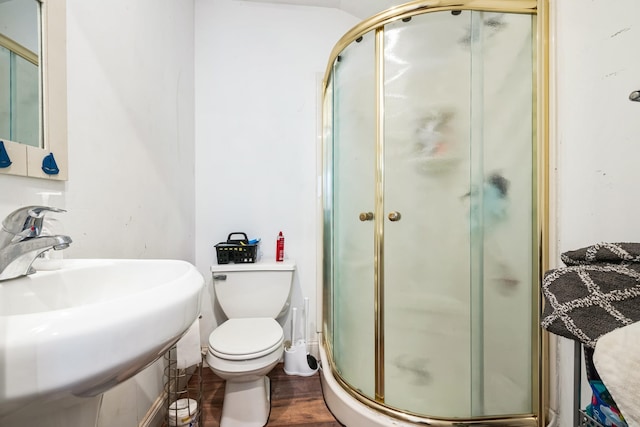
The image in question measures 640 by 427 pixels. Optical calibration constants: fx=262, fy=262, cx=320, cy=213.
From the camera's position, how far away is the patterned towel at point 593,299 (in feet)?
1.79

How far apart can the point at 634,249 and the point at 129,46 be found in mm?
1630

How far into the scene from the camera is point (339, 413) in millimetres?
1204

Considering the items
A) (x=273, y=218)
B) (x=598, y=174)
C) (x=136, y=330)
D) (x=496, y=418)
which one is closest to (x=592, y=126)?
(x=598, y=174)

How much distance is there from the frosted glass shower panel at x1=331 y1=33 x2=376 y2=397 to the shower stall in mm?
25

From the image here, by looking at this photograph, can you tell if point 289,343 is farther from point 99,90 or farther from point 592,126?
point 592,126

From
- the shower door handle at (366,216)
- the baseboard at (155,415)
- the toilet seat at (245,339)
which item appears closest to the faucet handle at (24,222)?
the toilet seat at (245,339)

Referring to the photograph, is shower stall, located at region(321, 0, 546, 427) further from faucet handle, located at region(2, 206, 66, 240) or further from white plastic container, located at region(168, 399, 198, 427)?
faucet handle, located at region(2, 206, 66, 240)

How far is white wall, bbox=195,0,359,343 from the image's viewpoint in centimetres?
164

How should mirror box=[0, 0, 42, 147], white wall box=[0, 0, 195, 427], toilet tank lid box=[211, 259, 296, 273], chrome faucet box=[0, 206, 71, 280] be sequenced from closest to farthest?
chrome faucet box=[0, 206, 71, 280] → mirror box=[0, 0, 42, 147] → white wall box=[0, 0, 195, 427] → toilet tank lid box=[211, 259, 296, 273]

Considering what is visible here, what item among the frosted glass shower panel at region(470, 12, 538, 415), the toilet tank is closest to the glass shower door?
the frosted glass shower panel at region(470, 12, 538, 415)

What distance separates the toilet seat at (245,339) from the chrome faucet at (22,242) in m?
0.75

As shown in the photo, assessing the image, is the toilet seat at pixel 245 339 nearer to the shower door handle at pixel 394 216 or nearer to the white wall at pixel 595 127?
the shower door handle at pixel 394 216

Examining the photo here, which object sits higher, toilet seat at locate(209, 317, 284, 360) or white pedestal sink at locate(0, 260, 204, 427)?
white pedestal sink at locate(0, 260, 204, 427)

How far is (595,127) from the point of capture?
86 cm
